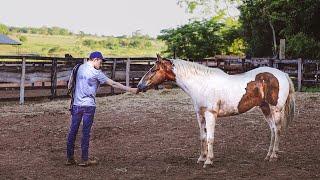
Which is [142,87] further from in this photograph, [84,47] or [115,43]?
[115,43]

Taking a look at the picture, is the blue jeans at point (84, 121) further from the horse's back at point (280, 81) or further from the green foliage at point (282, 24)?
the green foliage at point (282, 24)

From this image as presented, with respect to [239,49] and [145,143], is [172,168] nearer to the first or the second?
[145,143]

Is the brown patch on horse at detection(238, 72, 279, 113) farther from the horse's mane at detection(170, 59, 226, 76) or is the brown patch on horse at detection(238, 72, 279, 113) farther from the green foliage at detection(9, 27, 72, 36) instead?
the green foliage at detection(9, 27, 72, 36)

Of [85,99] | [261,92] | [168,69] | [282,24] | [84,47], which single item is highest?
[282,24]

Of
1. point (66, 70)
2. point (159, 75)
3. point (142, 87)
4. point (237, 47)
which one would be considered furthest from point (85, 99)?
point (237, 47)

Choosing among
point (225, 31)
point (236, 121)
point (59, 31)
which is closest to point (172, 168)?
point (236, 121)

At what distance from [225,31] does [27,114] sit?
31.0m

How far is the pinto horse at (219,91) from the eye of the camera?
6.91 m

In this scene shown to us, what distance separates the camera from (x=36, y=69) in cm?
1562

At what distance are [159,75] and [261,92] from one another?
58.8 inches

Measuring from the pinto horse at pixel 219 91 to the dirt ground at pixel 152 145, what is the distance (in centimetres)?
49

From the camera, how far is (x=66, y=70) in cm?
1659

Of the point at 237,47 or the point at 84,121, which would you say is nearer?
the point at 84,121

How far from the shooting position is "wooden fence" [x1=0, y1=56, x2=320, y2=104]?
49.7 ft
